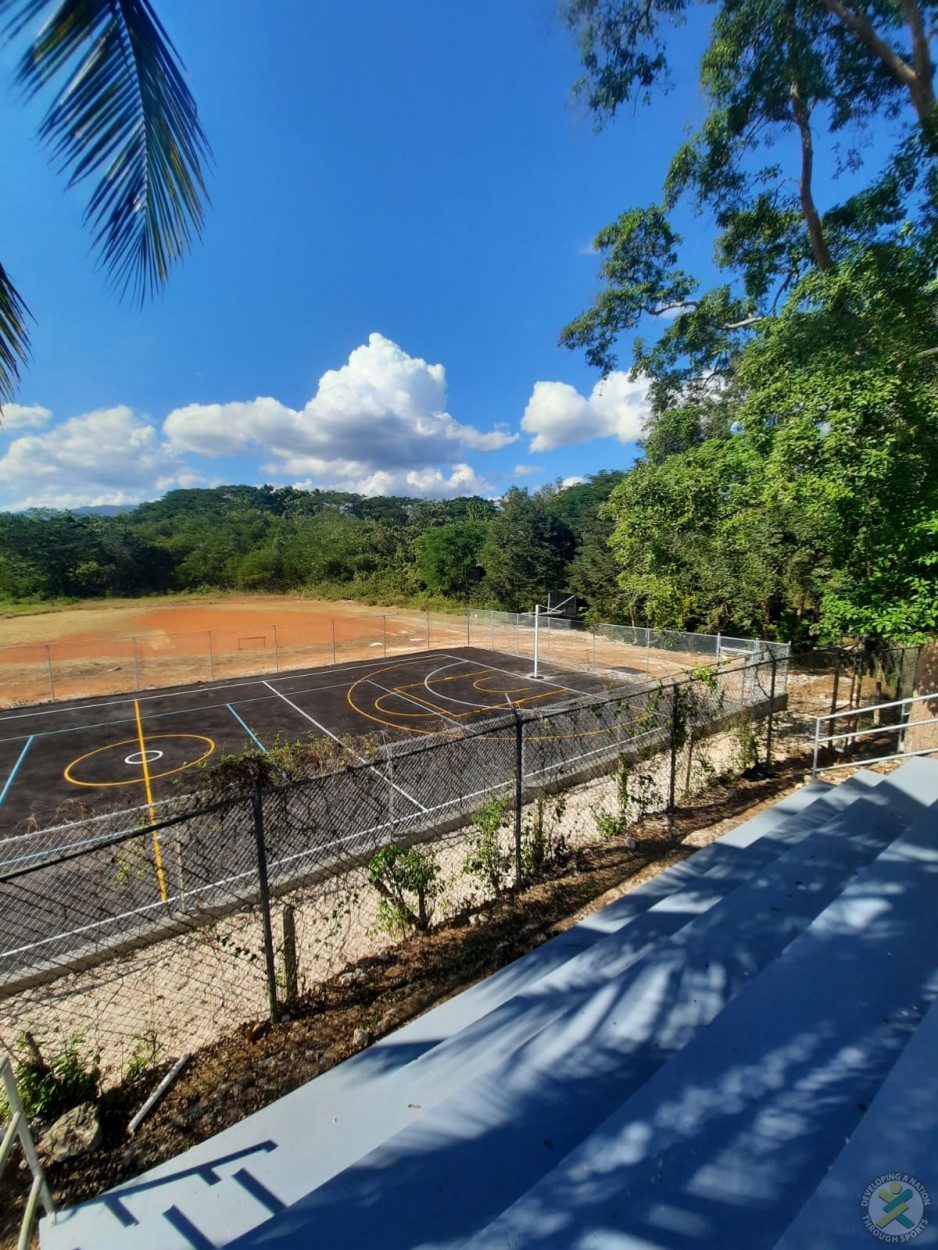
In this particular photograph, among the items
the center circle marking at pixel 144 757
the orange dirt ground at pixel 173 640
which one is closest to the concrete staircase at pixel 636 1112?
the center circle marking at pixel 144 757

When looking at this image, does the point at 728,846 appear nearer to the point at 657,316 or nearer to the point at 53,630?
the point at 657,316

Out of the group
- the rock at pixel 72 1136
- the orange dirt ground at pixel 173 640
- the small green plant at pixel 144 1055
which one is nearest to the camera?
the rock at pixel 72 1136

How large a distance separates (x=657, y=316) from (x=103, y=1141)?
17.8 meters

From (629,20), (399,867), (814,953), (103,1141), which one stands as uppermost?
(629,20)

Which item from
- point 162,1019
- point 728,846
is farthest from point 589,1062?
point 162,1019

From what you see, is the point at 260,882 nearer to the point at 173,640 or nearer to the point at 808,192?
the point at 808,192

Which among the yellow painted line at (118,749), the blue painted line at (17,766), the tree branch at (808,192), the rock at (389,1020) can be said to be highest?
the tree branch at (808,192)

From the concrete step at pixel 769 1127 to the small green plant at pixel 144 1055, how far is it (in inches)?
115

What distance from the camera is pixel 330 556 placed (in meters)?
Result: 56.5

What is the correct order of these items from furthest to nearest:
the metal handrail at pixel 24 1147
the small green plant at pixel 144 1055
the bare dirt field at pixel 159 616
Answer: the bare dirt field at pixel 159 616 → the small green plant at pixel 144 1055 → the metal handrail at pixel 24 1147

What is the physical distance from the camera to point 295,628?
34656mm

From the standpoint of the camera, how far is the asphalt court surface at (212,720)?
1078 centimetres

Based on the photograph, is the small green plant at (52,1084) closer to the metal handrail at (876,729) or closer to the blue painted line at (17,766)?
the metal handrail at (876,729)

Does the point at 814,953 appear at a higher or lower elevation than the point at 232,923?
higher
